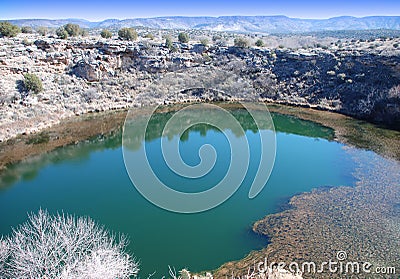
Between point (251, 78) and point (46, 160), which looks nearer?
point (46, 160)

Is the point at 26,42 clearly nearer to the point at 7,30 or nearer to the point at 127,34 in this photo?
the point at 7,30

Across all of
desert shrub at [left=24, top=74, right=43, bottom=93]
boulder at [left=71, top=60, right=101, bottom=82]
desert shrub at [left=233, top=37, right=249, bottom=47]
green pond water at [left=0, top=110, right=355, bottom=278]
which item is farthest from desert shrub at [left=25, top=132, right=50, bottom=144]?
desert shrub at [left=233, top=37, right=249, bottom=47]

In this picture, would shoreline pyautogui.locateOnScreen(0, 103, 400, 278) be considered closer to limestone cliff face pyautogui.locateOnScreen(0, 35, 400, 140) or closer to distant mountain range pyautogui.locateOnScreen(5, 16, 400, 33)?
limestone cliff face pyautogui.locateOnScreen(0, 35, 400, 140)

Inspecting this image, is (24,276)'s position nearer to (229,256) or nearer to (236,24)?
(229,256)

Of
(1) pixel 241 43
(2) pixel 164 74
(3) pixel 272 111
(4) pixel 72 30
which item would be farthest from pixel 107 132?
(1) pixel 241 43

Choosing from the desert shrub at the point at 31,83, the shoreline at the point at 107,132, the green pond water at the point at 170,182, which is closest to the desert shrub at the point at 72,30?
the desert shrub at the point at 31,83

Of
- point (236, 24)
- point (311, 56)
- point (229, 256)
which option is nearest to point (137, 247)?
point (229, 256)
